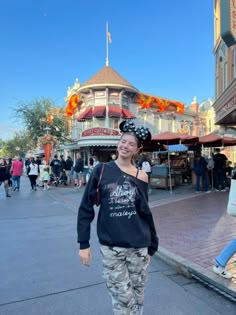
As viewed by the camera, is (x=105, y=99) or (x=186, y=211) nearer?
(x=186, y=211)

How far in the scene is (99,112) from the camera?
943 inches

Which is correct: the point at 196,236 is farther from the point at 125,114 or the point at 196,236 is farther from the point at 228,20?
the point at 125,114

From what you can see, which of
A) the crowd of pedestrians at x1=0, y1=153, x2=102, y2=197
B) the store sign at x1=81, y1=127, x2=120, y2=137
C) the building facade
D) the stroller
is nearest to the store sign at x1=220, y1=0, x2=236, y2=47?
the building facade

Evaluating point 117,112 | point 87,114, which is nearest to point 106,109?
point 117,112

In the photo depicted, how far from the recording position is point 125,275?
2236mm

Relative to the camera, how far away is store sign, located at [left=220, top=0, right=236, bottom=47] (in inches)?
253

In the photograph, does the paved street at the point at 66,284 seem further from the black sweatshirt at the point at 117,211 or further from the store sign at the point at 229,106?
the store sign at the point at 229,106

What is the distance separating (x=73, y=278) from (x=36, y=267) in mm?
743

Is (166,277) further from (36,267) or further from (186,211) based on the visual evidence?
(186,211)

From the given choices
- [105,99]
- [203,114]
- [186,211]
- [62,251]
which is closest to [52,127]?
[105,99]

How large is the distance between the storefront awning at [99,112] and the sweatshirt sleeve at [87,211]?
21.9m

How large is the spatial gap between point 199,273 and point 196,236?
186 centimetres

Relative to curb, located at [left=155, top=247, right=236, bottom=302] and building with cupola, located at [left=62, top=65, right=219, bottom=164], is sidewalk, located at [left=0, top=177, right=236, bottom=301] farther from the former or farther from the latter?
building with cupola, located at [left=62, top=65, right=219, bottom=164]

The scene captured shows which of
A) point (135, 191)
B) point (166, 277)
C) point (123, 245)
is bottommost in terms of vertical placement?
point (166, 277)
